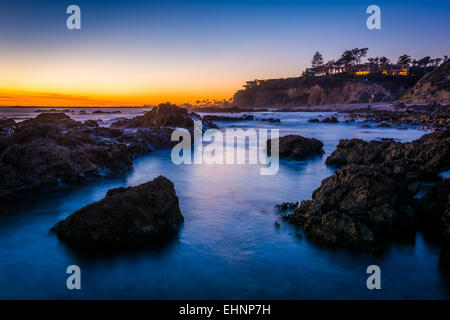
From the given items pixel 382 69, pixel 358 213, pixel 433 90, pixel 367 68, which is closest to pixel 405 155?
pixel 358 213

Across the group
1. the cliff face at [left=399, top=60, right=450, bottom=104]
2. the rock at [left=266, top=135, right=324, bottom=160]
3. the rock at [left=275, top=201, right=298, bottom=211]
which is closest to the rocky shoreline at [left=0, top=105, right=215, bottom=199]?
the rock at [left=275, top=201, right=298, bottom=211]

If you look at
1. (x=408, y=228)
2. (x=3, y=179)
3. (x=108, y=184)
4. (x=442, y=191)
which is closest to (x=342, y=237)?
(x=408, y=228)

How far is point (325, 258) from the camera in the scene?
18.1ft

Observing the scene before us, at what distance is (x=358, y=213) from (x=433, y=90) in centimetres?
6897

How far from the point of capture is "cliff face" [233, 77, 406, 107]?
9088 centimetres

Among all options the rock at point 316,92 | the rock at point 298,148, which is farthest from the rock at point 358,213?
the rock at point 316,92

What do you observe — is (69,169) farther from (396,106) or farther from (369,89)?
(369,89)

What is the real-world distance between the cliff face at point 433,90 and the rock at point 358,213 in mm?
61842

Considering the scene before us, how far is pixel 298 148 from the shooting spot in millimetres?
15773

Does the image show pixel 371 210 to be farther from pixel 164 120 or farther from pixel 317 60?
pixel 317 60

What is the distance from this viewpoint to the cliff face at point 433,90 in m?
57.4
